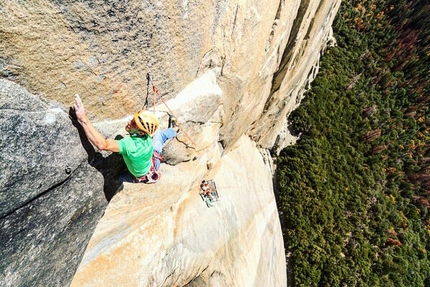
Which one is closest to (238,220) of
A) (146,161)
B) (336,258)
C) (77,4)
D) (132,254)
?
(132,254)

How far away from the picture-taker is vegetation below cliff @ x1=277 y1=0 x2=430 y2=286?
2319cm

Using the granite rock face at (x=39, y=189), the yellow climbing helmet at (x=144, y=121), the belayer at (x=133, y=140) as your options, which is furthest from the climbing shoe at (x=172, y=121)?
the granite rock face at (x=39, y=189)

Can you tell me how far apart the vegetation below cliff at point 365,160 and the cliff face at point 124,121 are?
13.7m

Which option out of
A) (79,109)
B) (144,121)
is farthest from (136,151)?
(79,109)

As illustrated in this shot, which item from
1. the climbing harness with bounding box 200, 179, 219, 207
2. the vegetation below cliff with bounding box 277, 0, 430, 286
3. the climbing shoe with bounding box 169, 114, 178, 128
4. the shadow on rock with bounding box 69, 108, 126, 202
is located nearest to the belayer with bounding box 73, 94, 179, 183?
the shadow on rock with bounding box 69, 108, 126, 202

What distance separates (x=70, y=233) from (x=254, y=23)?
6.77 meters

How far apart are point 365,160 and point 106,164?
1267 inches

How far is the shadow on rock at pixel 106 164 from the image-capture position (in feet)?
14.0

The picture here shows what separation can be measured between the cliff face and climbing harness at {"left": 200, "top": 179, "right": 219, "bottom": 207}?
27cm

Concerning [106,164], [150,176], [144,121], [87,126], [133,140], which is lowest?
[150,176]

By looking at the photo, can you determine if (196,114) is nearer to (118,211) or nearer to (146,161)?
(146,161)

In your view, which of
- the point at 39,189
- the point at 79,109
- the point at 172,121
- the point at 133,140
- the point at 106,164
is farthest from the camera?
the point at 172,121

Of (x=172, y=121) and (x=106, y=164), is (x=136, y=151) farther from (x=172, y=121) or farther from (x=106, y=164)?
(x=172, y=121)

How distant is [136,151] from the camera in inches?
183
